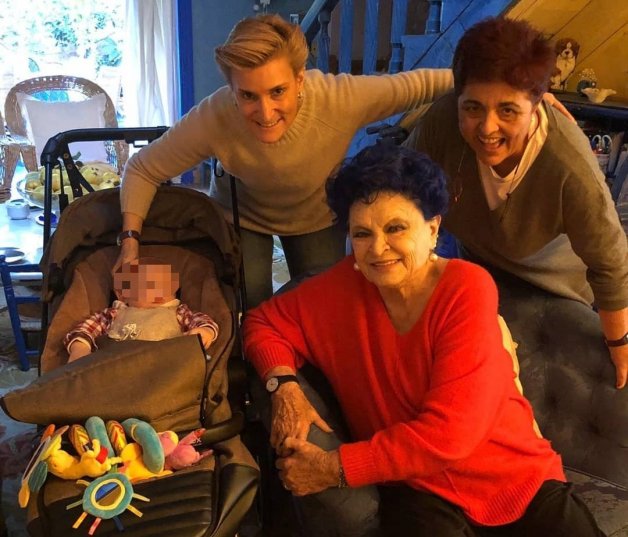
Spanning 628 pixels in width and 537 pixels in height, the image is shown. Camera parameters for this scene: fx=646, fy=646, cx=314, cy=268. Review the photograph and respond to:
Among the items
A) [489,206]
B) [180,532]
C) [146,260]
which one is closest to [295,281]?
[146,260]

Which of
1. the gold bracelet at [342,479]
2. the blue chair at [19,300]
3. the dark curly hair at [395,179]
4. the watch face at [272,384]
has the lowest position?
the blue chair at [19,300]

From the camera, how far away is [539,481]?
1426mm

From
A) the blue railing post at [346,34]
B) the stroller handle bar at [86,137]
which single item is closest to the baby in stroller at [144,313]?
the stroller handle bar at [86,137]

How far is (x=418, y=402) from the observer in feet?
4.73

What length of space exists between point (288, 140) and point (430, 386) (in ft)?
2.61

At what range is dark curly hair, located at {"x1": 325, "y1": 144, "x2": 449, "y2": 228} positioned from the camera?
1.40 meters

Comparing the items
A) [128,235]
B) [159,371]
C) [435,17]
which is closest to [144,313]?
[128,235]

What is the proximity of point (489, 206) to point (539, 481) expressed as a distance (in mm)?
710

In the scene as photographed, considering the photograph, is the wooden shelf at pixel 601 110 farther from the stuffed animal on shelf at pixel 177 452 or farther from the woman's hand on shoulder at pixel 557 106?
the stuffed animal on shelf at pixel 177 452

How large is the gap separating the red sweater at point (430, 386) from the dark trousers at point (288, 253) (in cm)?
49

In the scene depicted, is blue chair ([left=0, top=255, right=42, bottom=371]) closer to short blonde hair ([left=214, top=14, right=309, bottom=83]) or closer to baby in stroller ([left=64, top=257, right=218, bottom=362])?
baby in stroller ([left=64, top=257, right=218, bottom=362])

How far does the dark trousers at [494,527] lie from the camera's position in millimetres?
1353

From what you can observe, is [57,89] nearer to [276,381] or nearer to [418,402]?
[276,381]

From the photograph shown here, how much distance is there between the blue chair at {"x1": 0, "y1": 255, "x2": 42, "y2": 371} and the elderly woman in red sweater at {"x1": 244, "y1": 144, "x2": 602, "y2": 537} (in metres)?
1.42
